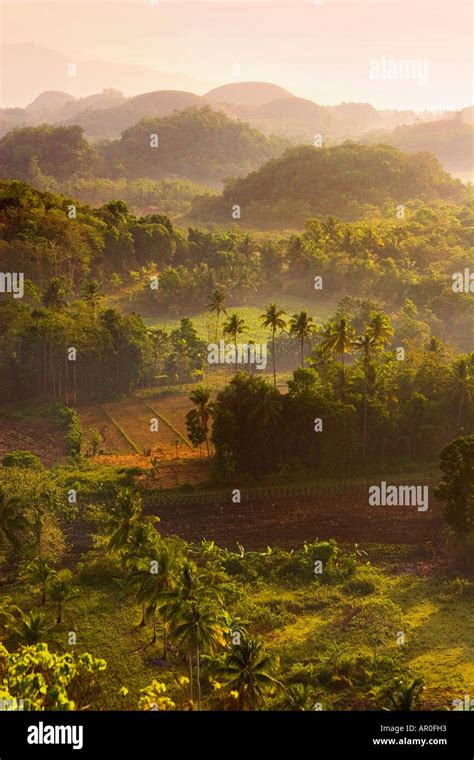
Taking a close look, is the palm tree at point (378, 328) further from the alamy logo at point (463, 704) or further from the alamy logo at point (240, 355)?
the alamy logo at point (463, 704)

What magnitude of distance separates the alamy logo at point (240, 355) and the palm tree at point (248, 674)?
154 ft

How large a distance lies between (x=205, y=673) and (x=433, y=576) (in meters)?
15.0

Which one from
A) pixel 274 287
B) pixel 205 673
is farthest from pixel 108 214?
pixel 205 673

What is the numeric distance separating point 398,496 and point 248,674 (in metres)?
26.7

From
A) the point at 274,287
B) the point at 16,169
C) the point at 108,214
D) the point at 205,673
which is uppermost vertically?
the point at 16,169

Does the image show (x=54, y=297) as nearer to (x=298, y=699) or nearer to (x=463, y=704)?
(x=298, y=699)

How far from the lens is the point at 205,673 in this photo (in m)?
32.5

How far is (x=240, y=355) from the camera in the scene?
75375 mm

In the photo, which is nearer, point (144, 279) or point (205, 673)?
point (205, 673)

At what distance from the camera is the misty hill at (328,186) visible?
14188cm

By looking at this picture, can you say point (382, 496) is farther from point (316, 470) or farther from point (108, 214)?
point (108, 214)

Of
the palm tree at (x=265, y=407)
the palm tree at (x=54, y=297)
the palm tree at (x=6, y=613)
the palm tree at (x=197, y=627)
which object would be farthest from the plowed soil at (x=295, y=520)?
the palm tree at (x=54, y=297)

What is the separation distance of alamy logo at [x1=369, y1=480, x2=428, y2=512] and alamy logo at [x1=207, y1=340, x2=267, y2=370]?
24150 millimetres
